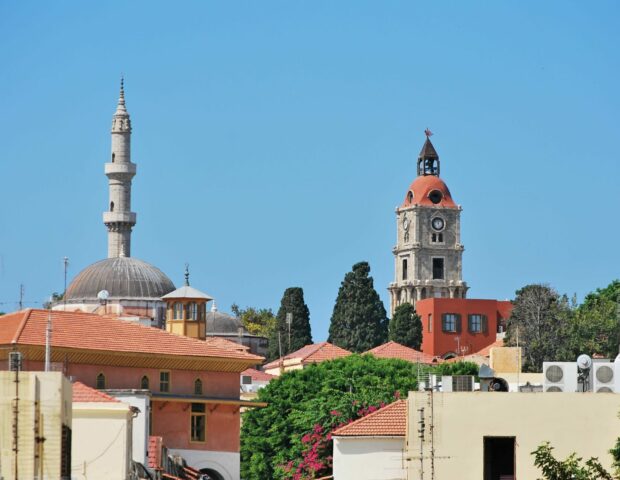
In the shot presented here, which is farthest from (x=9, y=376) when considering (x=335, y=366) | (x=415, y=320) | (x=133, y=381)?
(x=415, y=320)

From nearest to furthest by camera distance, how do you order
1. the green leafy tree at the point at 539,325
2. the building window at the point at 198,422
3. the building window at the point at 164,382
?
the building window at the point at 198,422, the building window at the point at 164,382, the green leafy tree at the point at 539,325

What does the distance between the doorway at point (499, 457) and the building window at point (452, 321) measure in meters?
118

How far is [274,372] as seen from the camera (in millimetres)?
135375

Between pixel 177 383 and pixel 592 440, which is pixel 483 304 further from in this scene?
pixel 592 440

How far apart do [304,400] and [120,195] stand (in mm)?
72289

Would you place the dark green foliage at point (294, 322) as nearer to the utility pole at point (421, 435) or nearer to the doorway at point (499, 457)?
the utility pole at point (421, 435)

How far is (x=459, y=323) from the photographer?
Answer: 6412 inches

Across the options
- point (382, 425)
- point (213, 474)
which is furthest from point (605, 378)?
point (213, 474)

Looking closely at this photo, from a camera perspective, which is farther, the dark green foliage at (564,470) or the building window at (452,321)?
the building window at (452,321)

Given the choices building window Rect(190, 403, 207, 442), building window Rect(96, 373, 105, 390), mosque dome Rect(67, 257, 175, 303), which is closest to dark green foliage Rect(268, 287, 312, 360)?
mosque dome Rect(67, 257, 175, 303)

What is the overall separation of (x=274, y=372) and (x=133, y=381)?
66.8 meters

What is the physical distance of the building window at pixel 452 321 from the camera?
163 meters

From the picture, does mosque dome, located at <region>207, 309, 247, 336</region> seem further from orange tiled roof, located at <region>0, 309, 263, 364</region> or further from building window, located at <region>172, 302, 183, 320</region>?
orange tiled roof, located at <region>0, 309, 263, 364</region>

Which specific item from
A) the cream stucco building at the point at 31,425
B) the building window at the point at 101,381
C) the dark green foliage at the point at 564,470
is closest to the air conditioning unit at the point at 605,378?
the dark green foliage at the point at 564,470
